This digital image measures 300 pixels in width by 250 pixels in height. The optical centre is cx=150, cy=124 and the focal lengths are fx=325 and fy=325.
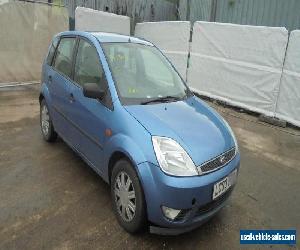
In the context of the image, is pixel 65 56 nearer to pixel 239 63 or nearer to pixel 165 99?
pixel 165 99

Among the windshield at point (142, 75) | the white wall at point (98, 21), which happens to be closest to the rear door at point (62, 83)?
the windshield at point (142, 75)

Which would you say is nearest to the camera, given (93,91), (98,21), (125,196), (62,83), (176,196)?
(176,196)

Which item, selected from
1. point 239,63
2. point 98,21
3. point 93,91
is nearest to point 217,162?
point 93,91

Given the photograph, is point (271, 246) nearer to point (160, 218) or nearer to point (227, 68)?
point (160, 218)

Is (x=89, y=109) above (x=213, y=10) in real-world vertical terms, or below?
below

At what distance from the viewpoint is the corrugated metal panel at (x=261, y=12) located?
1086 centimetres

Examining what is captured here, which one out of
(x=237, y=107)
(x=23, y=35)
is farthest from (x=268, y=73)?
(x=23, y=35)

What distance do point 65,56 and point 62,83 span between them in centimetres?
46

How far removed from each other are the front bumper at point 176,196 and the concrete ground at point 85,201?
0.33 meters

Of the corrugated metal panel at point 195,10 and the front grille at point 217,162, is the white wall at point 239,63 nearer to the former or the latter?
the corrugated metal panel at point 195,10

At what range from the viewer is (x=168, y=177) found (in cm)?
276

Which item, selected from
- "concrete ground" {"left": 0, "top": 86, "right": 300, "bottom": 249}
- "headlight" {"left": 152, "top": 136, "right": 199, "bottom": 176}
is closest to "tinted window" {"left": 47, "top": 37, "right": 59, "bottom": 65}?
"concrete ground" {"left": 0, "top": 86, "right": 300, "bottom": 249}

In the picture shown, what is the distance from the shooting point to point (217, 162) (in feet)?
9.94

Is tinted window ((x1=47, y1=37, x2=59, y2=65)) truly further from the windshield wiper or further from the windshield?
the windshield wiper
